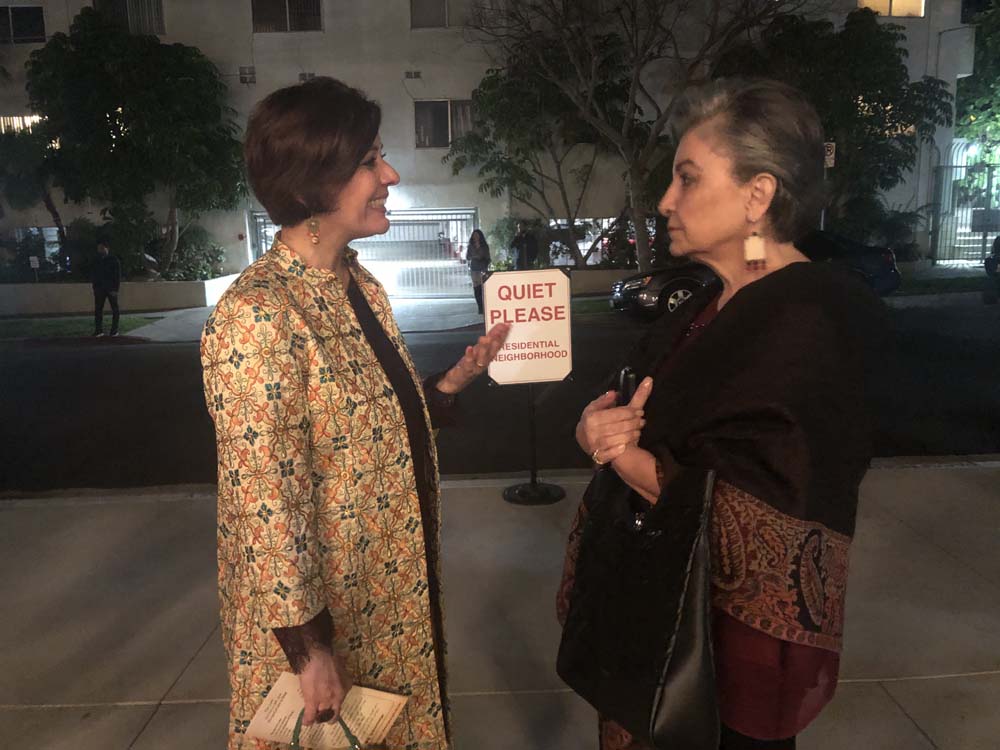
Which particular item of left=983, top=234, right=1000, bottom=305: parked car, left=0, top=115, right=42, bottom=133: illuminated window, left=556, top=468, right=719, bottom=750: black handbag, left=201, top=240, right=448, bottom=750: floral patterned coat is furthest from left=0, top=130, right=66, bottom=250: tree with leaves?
left=556, top=468, right=719, bottom=750: black handbag

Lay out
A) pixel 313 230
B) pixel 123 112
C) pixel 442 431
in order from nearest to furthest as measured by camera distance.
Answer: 1. pixel 313 230
2. pixel 442 431
3. pixel 123 112

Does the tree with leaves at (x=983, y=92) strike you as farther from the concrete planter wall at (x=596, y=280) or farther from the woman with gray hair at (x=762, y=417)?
the woman with gray hair at (x=762, y=417)

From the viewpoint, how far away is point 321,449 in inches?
72.2

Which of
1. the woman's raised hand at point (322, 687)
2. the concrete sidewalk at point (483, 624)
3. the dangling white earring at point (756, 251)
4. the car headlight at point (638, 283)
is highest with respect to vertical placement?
the dangling white earring at point (756, 251)

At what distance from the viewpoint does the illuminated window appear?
21.2m

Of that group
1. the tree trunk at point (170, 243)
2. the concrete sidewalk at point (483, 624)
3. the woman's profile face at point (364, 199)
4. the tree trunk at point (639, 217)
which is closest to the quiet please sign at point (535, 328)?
the concrete sidewalk at point (483, 624)

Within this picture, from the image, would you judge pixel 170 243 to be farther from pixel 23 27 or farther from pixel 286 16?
pixel 23 27

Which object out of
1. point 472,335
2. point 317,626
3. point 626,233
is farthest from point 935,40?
point 317,626

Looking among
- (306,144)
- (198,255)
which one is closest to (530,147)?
(198,255)

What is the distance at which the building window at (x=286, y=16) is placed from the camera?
20.7 metres

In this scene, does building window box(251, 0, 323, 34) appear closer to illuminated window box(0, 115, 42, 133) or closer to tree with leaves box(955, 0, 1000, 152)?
illuminated window box(0, 115, 42, 133)

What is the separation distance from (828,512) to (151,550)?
416 cm

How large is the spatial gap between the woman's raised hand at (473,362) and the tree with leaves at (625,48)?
1422 cm

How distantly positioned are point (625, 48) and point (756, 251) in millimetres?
18304
